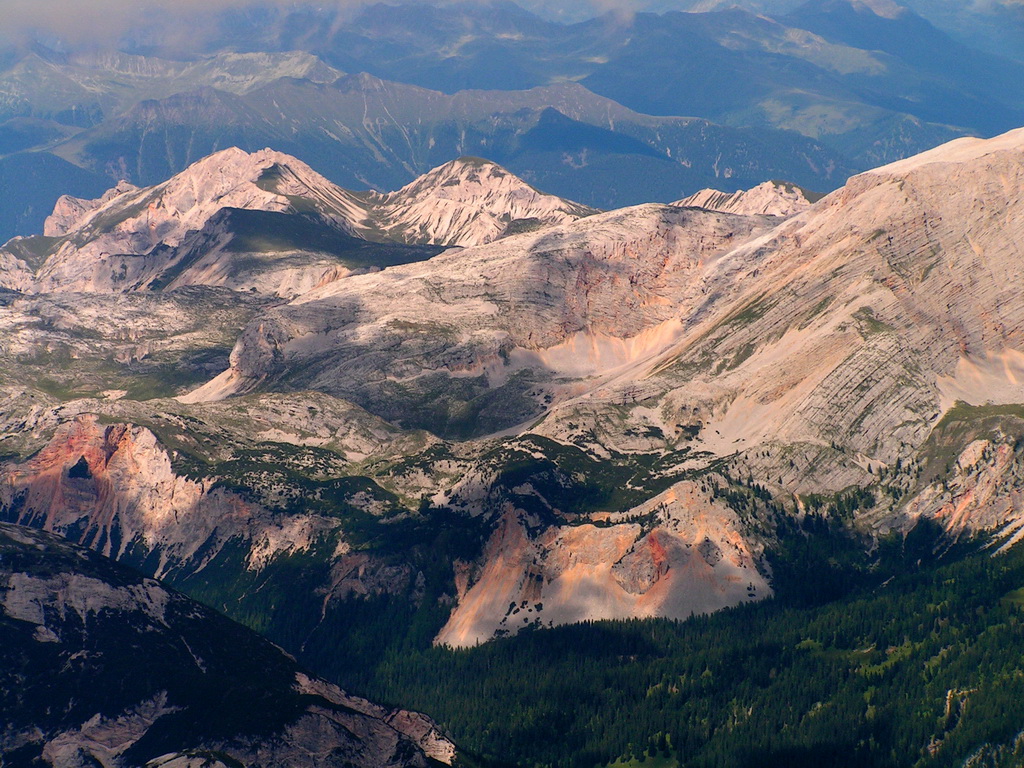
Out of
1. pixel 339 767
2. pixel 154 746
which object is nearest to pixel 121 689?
pixel 154 746

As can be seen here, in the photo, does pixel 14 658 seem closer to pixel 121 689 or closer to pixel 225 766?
pixel 121 689

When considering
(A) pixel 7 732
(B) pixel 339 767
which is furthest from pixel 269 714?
(A) pixel 7 732

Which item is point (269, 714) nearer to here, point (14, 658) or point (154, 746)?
point (154, 746)

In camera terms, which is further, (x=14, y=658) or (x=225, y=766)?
(x=14, y=658)

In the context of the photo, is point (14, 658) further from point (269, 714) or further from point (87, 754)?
point (269, 714)

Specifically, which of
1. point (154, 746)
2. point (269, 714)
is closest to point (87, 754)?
point (154, 746)

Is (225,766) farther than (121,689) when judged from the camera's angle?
No

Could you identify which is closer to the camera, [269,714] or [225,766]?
[225,766]
